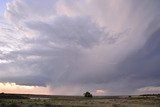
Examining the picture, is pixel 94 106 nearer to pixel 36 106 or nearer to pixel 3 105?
pixel 36 106

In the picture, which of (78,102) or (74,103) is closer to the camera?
(74,103)

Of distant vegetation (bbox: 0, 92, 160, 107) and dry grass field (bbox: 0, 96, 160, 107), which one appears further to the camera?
Result: distant vegetation (bbox: 0, 92, 160, 107)

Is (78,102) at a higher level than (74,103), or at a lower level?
higher

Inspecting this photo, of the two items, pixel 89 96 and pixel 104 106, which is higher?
pixel 89 96

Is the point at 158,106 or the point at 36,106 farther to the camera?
the point at 158,106

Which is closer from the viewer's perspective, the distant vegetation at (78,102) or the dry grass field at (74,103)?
the dry grass field at (74,103)

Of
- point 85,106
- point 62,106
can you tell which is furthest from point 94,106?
point 62,106

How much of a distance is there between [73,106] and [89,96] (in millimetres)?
73589

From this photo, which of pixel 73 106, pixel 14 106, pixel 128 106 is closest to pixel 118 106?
pixel 128 106

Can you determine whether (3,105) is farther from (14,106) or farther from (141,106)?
(141,106)

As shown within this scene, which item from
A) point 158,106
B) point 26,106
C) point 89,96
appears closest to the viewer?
point 26,106

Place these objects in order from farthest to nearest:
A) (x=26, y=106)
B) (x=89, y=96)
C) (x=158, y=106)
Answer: (x=89, y=96) → (x=158, y=106) → (x=26, y=106)

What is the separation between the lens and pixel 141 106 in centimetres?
9806

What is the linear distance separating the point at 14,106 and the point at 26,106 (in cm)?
361
